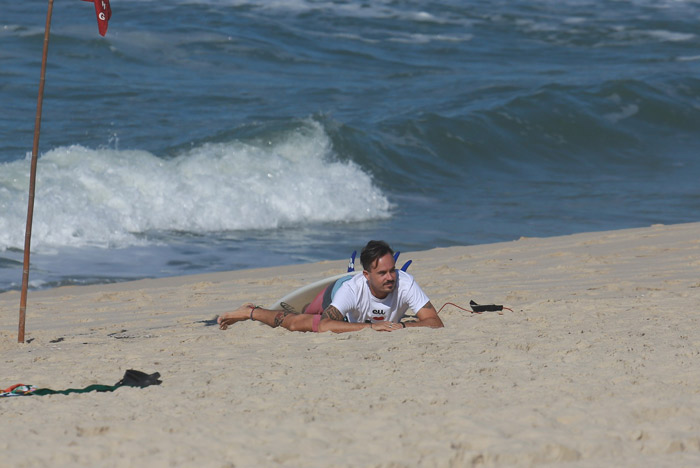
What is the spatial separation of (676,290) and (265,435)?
414cm

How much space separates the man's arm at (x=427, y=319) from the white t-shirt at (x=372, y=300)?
32 mm

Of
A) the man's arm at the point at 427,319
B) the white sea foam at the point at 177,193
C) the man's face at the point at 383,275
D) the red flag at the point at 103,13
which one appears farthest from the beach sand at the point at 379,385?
the white sea foam at the point at 177,193

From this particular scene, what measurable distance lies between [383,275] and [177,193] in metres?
6.89

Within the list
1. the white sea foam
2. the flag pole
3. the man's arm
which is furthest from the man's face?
the white sea foam

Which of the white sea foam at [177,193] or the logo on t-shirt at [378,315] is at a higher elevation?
the logo on t-shirt at [378,315]

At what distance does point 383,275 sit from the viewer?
217 inches

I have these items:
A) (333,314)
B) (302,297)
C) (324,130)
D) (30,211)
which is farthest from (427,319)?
(324,130)

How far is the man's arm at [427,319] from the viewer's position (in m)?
5.66

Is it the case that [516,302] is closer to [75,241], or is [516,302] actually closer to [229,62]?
[75,241]

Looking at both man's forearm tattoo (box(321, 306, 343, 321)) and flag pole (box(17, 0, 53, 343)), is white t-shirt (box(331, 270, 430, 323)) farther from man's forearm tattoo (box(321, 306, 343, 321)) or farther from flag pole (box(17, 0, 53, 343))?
flag pole (box(17, 0, 53, 343))

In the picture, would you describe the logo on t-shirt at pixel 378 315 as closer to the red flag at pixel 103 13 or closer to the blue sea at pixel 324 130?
the red flag at pixel 103 13

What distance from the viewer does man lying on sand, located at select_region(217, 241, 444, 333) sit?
18.1 ft

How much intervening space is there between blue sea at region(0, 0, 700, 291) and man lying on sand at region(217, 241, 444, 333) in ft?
11.8

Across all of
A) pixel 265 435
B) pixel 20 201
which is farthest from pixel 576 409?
pixel 20 201
